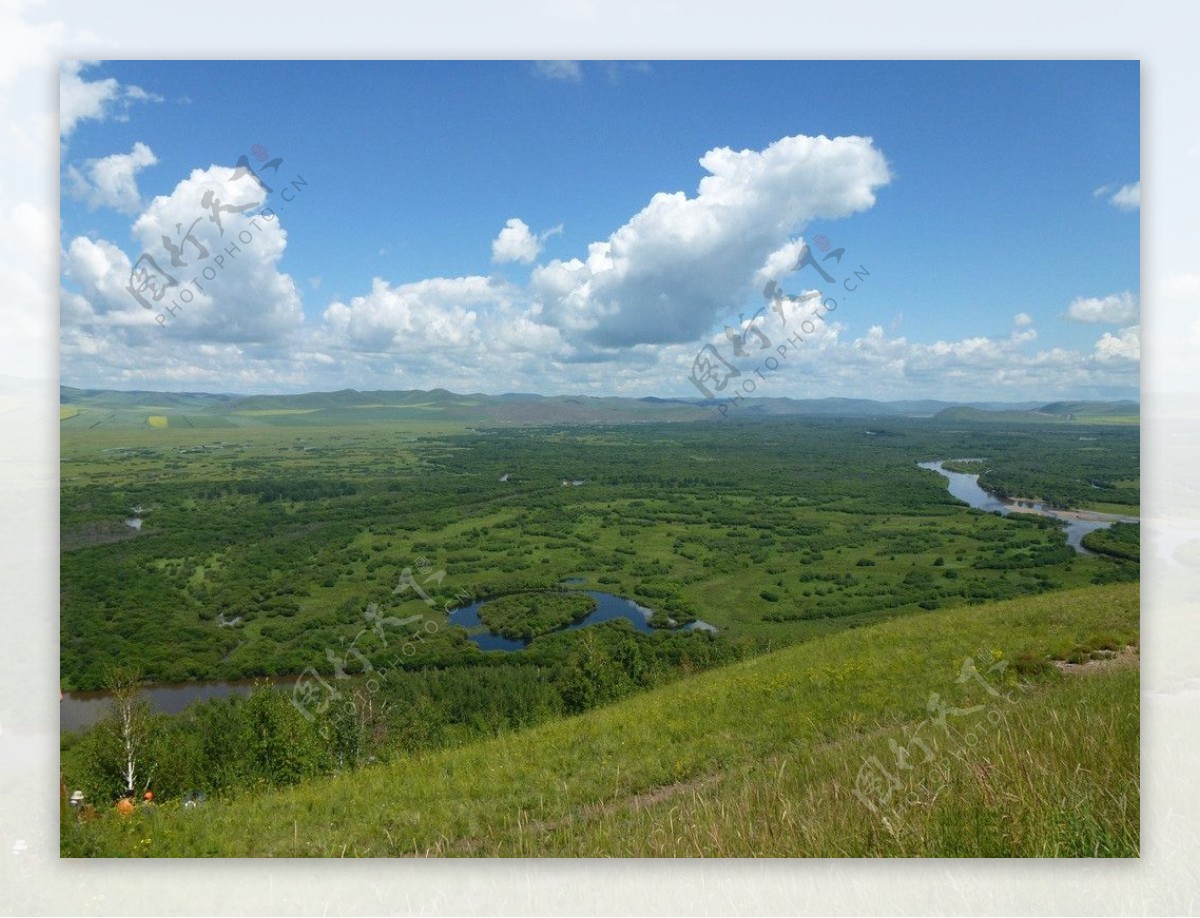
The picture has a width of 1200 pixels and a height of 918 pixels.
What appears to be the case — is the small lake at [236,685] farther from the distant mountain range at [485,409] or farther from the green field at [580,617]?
the distant mountain range at [485,409]

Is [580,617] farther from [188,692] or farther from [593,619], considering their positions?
[188,692]

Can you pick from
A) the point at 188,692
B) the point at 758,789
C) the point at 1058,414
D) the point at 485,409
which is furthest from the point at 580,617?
the point at 758,789

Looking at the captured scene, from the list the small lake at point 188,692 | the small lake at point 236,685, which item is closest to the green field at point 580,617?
the small lake at point 236,685

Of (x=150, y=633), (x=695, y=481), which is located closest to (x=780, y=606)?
(x=695, y=481)

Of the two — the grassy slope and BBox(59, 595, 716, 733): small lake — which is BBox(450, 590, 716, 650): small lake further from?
the grassy slope

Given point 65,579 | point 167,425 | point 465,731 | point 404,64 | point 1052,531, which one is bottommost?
point 465,731

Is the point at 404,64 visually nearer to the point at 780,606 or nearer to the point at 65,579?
the point at 65,579
